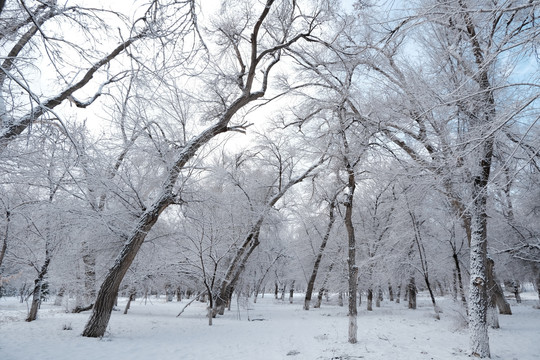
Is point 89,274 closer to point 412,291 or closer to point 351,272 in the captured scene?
point 351,272

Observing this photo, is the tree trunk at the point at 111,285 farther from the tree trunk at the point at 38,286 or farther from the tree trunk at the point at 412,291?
the tree trunk at the point at 412,291

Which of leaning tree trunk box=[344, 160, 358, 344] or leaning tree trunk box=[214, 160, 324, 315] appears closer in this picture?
leaning tree trunk box=[344, 160, 358, 344]

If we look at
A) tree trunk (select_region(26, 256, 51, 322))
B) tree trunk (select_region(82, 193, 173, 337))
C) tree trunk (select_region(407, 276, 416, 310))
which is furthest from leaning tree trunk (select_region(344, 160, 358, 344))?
tree trunk (select_region(407, 276, 416, 310))

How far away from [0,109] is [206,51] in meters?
2.71

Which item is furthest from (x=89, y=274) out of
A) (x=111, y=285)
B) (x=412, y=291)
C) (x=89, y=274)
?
(x=412, y=291)

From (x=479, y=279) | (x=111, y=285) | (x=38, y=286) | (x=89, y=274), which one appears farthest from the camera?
(x=89, y=274)

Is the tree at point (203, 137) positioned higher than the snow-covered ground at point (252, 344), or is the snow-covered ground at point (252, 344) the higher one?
the tree at point (203, 137)

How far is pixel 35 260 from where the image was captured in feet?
39.3

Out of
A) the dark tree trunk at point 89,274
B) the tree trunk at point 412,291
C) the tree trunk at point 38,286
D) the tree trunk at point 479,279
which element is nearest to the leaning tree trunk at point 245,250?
the dark tree trunk at point 89,274

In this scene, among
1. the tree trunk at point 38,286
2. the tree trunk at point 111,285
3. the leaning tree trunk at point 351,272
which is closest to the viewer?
the tree trunk at point 111,285

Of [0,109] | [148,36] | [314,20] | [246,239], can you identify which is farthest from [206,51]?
[246,239]

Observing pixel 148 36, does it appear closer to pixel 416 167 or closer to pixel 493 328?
pixel 416 167

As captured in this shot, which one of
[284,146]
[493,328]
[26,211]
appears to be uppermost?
[284,146]

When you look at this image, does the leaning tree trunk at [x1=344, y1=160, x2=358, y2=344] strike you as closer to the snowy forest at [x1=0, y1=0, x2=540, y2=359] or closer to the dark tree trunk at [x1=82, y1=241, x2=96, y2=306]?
the snowy forest at [x1=0, y1=0, x2=540, y2=359]
